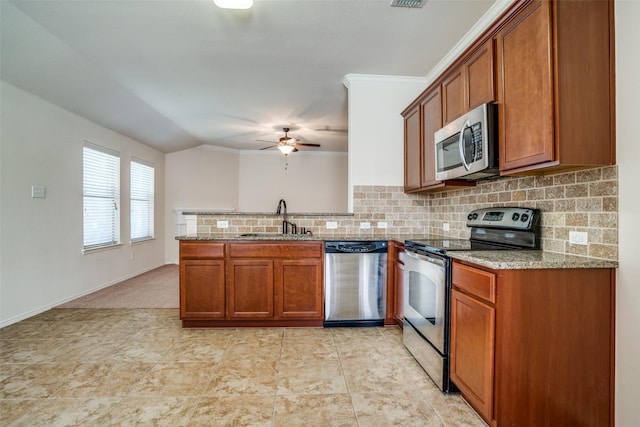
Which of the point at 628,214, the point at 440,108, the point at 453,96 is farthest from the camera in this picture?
the point at 440,108

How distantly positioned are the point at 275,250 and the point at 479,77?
7.01 ft

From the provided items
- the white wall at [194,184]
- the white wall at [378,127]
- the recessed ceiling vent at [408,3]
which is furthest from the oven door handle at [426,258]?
the white wall at [194,184]

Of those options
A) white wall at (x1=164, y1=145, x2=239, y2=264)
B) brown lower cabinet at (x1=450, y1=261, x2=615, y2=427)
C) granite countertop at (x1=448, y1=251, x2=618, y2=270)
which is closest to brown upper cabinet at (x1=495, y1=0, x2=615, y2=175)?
granite countertop at (x1=448, y1=251, x2=618, y2=270)

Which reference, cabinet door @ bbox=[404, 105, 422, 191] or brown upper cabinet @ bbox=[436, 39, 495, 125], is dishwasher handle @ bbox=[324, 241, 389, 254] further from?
brown upper cabinet @ bbox=[436, 39, 495, 125]

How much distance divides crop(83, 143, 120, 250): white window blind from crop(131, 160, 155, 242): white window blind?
0.51m

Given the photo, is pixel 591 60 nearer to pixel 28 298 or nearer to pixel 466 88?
pixel 466 88

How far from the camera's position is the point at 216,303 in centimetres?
293

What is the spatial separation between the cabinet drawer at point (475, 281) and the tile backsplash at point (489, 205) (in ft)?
1.89

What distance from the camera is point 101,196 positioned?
4516mm

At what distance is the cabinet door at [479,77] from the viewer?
1.92 m

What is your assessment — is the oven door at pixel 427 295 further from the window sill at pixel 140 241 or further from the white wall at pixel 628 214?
the window sill at pixel 140 241

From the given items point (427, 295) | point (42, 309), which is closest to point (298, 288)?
point (427, 295)

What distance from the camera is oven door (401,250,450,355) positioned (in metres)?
1.96

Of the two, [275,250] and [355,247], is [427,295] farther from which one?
[275,250]
